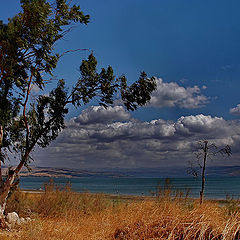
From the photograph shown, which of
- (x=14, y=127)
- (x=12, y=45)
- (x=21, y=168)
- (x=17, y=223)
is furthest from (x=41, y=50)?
(x=17, y=223)

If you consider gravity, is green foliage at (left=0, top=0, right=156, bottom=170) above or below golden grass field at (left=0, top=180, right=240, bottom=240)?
above

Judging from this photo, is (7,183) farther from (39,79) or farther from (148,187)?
(148,187)

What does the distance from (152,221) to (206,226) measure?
1309 mm

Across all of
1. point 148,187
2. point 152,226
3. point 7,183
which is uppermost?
point 7,183

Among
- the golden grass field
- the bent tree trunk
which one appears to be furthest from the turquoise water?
the golden grass field

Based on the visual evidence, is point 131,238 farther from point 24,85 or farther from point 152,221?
point 24,85

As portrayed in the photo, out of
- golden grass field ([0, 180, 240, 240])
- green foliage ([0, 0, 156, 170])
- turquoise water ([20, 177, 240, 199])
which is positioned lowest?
turquoise water ([20, 177, 240, 199])

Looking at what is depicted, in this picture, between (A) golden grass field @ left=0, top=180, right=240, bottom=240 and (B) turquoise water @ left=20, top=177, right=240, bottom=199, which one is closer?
(A) golden grass field @ left=0, top=180, right=240, bottom=240

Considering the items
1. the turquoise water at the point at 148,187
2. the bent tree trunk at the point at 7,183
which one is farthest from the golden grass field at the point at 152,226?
the turquoise water at the point at 148,187

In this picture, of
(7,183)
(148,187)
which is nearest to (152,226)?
(7,183)

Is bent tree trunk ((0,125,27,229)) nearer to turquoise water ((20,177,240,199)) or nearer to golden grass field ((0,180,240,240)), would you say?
golden grass field ((0,180,240,240))

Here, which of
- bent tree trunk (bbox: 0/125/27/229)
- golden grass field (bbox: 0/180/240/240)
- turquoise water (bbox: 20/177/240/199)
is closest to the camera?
golden grass field (bbox: 0/180/240/240)

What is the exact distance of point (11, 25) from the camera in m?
11.6

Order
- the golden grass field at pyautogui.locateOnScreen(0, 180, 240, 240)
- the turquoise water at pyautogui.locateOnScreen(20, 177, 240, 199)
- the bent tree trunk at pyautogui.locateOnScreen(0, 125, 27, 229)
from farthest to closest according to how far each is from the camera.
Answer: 1. the turquoise water at pyautogui.locateOnScreen(20, 177, 240, 199)
2. the bent tree trunk at pyautogui.locateOnScreen(0, 125, 27, 229)
3. the golden grass field at pyautogui.locateOnScreen(0, 180, 240, 240)
